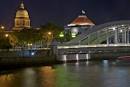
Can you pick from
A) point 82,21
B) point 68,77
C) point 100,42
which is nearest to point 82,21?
point 82,21

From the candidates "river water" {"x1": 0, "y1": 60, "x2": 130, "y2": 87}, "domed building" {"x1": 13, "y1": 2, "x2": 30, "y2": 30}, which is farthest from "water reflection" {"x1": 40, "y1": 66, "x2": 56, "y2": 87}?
"domed building" {"x1": 13, "y1": 2, "x2": 30, "y2": 30}

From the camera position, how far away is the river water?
35875mm

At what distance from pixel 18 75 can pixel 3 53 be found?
1041cm

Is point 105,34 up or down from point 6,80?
up

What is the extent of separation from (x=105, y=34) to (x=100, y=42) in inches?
54.7

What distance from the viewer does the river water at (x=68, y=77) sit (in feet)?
118

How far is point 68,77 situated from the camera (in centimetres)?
4006

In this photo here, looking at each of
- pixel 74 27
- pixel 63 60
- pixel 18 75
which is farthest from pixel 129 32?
pixel 18 75

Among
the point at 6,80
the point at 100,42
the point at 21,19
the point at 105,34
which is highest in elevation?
the point at 21,19

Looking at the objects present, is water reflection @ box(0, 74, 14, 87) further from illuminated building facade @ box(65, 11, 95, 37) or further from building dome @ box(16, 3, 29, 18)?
building dome @ box(16, 3, 29, 18)

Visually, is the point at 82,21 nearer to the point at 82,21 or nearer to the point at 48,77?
the point at 82,21

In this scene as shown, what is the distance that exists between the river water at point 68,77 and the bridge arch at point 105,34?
19.2 m

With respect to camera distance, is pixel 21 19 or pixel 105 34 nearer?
pixel 105 34

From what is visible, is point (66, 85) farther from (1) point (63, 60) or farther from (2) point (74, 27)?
(2) point (74, 27)
